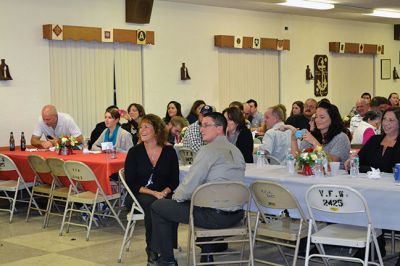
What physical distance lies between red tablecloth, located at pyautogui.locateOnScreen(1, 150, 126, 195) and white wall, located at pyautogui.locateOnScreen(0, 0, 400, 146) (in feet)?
4.17

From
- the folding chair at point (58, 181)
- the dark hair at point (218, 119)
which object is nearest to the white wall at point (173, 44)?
the folding chair at point (58, 181)

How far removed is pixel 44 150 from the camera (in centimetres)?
855

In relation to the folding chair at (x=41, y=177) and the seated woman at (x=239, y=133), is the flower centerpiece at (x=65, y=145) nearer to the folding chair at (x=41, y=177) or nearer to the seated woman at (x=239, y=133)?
the folding chair at (x=41, y=177)

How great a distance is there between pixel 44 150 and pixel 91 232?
6.08ft

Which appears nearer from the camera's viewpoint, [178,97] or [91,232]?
[91,232]

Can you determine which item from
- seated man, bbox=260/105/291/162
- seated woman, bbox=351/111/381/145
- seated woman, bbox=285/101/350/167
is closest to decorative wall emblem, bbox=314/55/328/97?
seated woman, bbox=351/111/381/145

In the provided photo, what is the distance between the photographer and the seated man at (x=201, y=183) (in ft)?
16.7

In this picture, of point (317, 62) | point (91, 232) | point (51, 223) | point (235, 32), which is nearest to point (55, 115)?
point (51, 223)

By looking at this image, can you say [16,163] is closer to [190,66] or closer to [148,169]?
[148,169]

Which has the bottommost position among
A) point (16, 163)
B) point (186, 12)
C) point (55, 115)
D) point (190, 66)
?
point (16, 163)

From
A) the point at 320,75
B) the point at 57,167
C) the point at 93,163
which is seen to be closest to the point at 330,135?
the point at 93,163

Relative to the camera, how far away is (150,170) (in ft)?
18.9

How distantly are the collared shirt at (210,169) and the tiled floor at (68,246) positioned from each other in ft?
3.15

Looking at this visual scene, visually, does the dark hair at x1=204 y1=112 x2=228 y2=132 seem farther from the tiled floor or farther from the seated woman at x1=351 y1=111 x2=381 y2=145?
the seated woman at x1=351 y1=111 x2=381 y2=145
